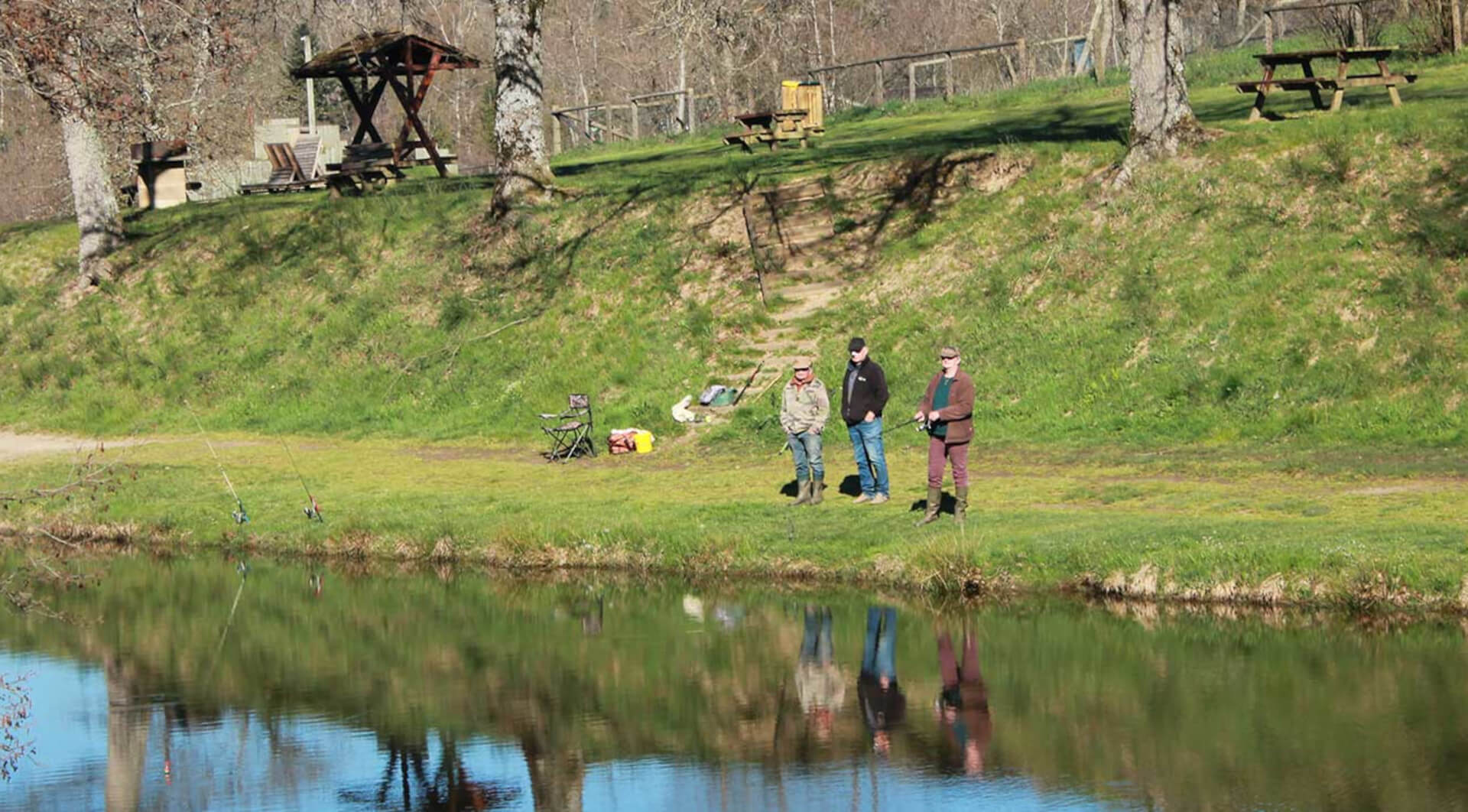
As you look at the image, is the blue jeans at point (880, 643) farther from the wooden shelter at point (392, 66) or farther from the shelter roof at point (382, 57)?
the shelter roof at point (382, 57)

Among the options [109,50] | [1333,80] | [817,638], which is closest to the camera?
[817,638]

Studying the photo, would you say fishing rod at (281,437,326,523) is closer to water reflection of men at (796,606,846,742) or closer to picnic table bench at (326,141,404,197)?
water reflection of men at (796,606,846,742)

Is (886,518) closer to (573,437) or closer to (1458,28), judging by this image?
(573,437)

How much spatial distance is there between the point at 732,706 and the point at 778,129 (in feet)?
91.9

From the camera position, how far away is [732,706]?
15.6m

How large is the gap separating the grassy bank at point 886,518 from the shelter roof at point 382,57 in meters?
13.1

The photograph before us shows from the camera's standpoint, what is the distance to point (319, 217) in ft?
140

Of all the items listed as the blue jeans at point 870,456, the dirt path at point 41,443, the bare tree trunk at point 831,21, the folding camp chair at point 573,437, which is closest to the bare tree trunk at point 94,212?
the dirt path at point 41,443

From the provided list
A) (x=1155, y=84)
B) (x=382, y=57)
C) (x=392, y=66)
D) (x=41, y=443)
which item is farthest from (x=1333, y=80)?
(x=41, y=443)

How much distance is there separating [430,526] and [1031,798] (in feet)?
40.6

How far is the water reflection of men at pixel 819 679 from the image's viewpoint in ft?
49.2

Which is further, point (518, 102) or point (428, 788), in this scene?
point (518, 102)

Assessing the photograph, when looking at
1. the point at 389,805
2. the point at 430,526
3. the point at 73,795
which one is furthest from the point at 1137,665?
the point at 430,526

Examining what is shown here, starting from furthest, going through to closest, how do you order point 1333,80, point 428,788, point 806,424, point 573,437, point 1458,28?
point 1458,28 < point 1333,80 < point 573,437 < point 806,424 < point 428,788
